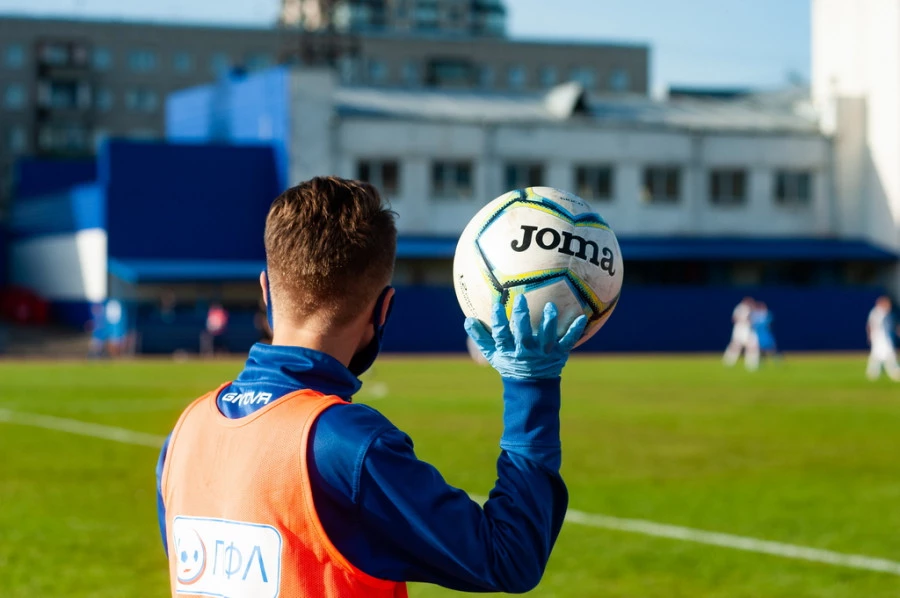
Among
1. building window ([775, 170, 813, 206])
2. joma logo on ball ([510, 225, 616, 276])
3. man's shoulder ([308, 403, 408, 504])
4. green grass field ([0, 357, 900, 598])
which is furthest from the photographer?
building window ([775, 170, 813, 206])

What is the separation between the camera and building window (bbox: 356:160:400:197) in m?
54.9

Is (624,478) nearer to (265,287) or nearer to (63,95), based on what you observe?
(265,287)

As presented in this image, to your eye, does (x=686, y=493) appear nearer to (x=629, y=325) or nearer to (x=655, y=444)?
(x=655, y=444)

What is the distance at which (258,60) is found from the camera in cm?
10538

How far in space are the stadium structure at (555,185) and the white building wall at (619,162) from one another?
9cm

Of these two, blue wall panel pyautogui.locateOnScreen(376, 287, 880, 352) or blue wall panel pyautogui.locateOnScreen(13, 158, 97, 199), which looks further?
blue wall panel pyautogui.locateOnScreen(13, 158, 97, 199)

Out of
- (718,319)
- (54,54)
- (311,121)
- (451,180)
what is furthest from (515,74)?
(718,319)


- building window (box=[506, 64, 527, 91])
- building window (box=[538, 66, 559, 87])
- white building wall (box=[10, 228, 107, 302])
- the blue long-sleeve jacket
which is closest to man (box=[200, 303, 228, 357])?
white building wall (box=[10, 228, 107, 302])

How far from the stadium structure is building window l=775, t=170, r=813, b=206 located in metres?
0.06

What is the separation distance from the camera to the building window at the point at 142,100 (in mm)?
102125

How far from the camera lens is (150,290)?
53188 millimetres

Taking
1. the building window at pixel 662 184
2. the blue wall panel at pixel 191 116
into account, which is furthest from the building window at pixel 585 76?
the building window at pixel 662 184

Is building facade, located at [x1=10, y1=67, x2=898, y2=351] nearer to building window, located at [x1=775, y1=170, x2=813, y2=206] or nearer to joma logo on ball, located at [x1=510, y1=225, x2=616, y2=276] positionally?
building window, located at [x1=775, y1=170, x2=813, y2=206]

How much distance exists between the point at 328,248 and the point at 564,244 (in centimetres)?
83
